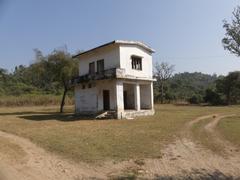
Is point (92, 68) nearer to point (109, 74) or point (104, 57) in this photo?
point (104, 57)

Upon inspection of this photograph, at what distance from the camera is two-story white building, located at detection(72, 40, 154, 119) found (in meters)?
28.7

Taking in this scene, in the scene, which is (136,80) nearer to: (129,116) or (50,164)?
(129,116)

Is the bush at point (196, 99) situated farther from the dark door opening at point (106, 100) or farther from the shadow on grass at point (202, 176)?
the shadow on grass at point (202, 176)

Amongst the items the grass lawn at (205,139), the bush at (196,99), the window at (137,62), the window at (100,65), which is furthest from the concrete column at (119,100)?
the bush at (196,99)

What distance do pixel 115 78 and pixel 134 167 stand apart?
1835 cm

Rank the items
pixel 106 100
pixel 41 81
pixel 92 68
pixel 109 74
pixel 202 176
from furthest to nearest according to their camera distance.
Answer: pixel 41 81
pixel 92 68
pixel 106 100
pixel 109 74
pixel 202 176

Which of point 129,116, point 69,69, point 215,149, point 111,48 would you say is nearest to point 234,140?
point 215,149

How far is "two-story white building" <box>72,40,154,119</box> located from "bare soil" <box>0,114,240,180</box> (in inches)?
633

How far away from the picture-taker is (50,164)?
10.6m

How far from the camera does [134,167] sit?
10.1 metres

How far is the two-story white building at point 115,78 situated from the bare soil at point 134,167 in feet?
52.7

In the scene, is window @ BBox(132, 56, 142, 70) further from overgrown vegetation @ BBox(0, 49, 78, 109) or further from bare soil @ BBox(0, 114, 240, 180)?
bare soil @ BBox(0, 114, 240, 180)

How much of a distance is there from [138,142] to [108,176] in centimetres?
546

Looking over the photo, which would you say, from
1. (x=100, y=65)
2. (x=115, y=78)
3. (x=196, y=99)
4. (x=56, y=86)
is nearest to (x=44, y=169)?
(x=115, y=78)
